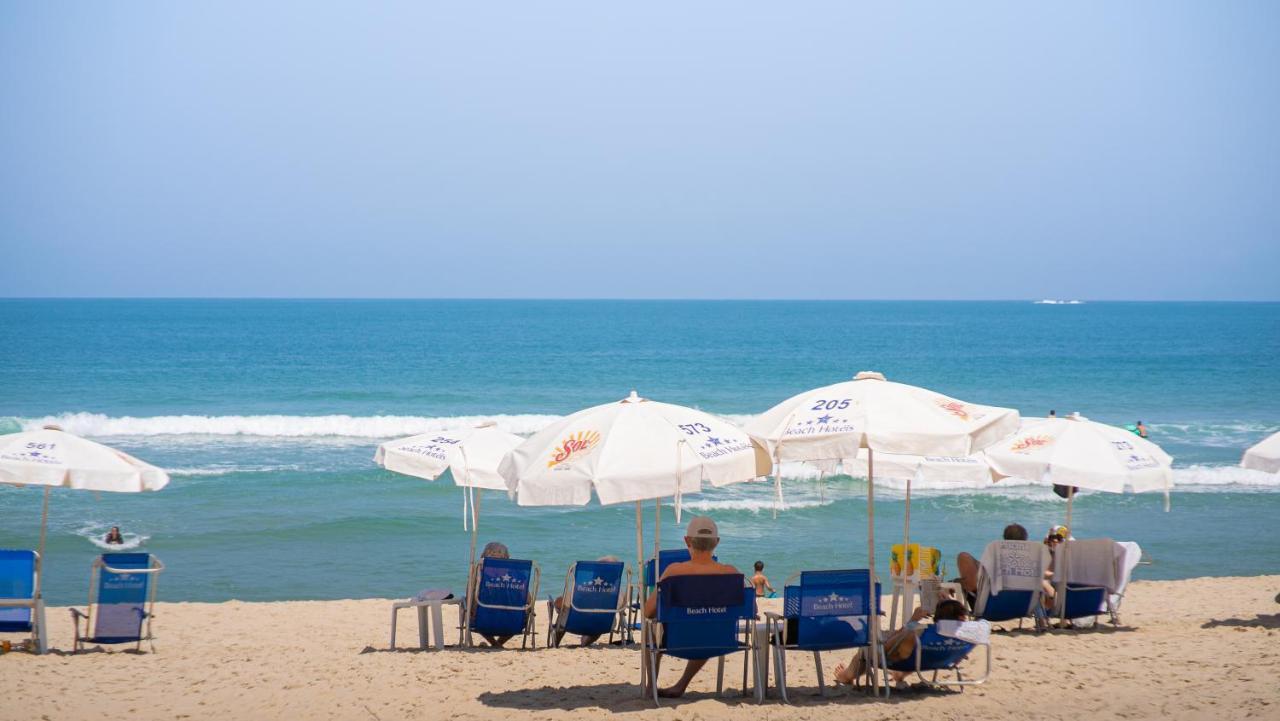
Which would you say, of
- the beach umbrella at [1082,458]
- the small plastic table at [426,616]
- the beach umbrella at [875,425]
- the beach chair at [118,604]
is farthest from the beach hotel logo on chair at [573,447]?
the beach chair at [118,604]

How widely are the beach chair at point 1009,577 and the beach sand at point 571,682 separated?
29 centimetres

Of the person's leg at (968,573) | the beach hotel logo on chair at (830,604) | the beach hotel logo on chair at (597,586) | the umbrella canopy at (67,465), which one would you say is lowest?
the beach hotel logo on chair at (597,586)

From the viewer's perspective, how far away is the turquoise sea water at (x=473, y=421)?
50.9 feet

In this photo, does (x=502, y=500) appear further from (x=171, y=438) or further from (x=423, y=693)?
(x=171, y=438)

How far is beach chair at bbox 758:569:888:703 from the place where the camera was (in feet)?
21.4

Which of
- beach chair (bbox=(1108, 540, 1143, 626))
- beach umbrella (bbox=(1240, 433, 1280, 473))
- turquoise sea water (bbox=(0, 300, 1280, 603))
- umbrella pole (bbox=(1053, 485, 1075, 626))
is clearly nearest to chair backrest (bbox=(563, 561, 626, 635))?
umbrella pole (bbox=(1053, 485, 1075, 626))

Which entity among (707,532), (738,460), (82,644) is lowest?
(82,644)

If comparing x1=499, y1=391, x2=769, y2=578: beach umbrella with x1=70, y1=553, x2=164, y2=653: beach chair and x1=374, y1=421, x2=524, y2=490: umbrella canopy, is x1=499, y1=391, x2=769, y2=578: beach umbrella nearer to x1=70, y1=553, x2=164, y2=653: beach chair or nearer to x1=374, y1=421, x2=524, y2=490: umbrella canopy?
x1=374, y1=421, x2=524, y2=490: umbrella canopy

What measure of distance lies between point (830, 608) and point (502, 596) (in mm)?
3293

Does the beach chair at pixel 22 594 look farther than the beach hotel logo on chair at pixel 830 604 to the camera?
Yes

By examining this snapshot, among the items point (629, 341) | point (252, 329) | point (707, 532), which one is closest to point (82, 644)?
point (707, 532)

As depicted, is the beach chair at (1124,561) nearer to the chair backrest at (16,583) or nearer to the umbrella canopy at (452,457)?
the umbrella canopy at (452,457)

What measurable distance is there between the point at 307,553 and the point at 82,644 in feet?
21.6

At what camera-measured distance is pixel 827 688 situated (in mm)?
6719
